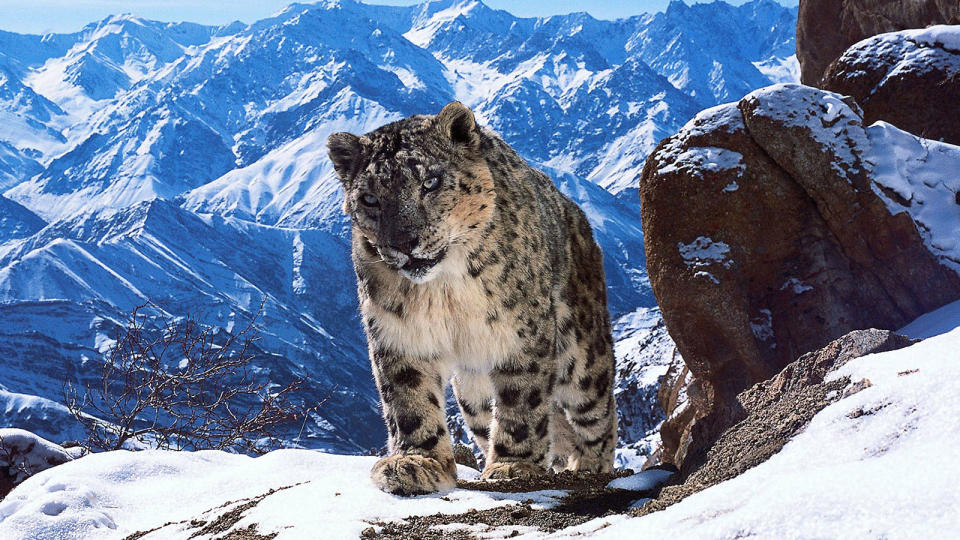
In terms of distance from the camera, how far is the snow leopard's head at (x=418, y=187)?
19.1 ft

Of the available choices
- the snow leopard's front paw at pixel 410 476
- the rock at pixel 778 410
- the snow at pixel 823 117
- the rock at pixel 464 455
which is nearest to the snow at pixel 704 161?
the snow at pixel 823 117

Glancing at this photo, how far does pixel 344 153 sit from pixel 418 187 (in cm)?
95

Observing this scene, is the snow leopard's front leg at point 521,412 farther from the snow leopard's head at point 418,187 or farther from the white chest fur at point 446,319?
the snow leopard's head at point 418,187

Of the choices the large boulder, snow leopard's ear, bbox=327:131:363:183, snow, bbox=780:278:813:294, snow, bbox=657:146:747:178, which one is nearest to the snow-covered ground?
snow leopard's ear, bbox=327:131:363:183

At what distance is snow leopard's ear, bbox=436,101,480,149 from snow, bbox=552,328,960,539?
3.48 meters

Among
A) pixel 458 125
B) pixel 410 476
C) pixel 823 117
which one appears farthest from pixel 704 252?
pixel 410 476

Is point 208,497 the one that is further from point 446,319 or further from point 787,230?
point 787,230

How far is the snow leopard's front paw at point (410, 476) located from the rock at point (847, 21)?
1151 cm

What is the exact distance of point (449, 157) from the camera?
248 inches

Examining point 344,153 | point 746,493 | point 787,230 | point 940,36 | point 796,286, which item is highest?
point 940,36

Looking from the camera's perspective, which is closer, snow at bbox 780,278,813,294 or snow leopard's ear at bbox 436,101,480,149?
snow leopard's ear at bbox 436,101,480,149

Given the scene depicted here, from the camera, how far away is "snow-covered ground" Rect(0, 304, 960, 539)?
8.28ft

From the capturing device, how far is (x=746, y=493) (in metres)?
3.04

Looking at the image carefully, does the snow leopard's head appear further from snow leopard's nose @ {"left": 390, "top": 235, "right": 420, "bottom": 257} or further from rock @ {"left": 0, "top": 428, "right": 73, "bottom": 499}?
rock @ {"left": 0, "top": 428, "right": 73, "bottom": 499}
